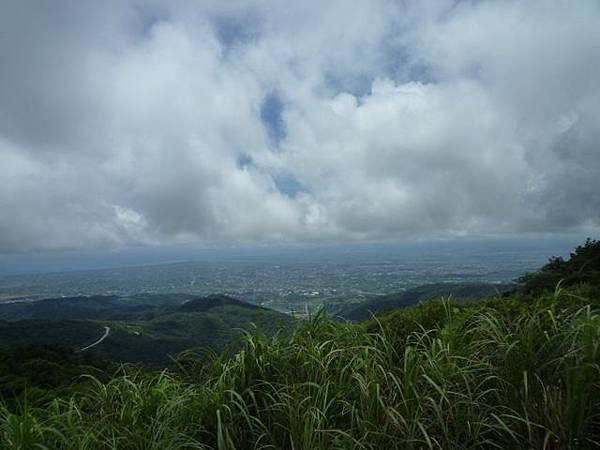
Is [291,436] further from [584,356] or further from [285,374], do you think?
[584,356]

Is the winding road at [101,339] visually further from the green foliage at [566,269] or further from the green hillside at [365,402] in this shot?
the green hillside at [365,402]

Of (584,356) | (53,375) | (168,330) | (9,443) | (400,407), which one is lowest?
(168,330)

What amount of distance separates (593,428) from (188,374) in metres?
3.54

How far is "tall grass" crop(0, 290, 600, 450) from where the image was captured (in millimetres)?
2672

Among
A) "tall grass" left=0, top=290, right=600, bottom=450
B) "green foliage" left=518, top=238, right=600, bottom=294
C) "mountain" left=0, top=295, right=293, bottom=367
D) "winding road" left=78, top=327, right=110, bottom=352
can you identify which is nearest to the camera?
"tall grass" left=0, top=290, right=600, bottom=450

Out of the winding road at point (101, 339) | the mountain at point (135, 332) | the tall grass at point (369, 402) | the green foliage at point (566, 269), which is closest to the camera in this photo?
the tall grass at point (369, 402)

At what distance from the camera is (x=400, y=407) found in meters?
2.95

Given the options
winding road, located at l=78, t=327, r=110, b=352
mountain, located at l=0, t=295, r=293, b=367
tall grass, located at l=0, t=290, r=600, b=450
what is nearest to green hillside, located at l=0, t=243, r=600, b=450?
tall grass, located at l=0, t=290, r=600, b=450

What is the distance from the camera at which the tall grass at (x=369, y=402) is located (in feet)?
8.77

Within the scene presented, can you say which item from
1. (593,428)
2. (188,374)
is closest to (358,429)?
(593,428)

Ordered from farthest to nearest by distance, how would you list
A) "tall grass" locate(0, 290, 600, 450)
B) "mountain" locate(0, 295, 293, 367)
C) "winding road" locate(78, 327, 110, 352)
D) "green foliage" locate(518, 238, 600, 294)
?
"winding road" locate(78, 327, 110, 352) < "mountain" locate(0, 295, 293, 367) < "green foliage" locate(518, 238, 600, 294) < "tall grass" locate(0, 290, 600, 450)

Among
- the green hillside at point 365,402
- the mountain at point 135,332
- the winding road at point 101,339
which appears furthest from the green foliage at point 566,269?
the winding road at point 101,339

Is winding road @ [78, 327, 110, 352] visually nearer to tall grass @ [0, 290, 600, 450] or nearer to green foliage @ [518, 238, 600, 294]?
green foliage @ [518, 238, 600, 294]

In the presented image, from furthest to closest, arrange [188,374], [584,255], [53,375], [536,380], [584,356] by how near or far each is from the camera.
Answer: [53,375]
[584,255]
[188,374]
[536,380]
[584,356]
